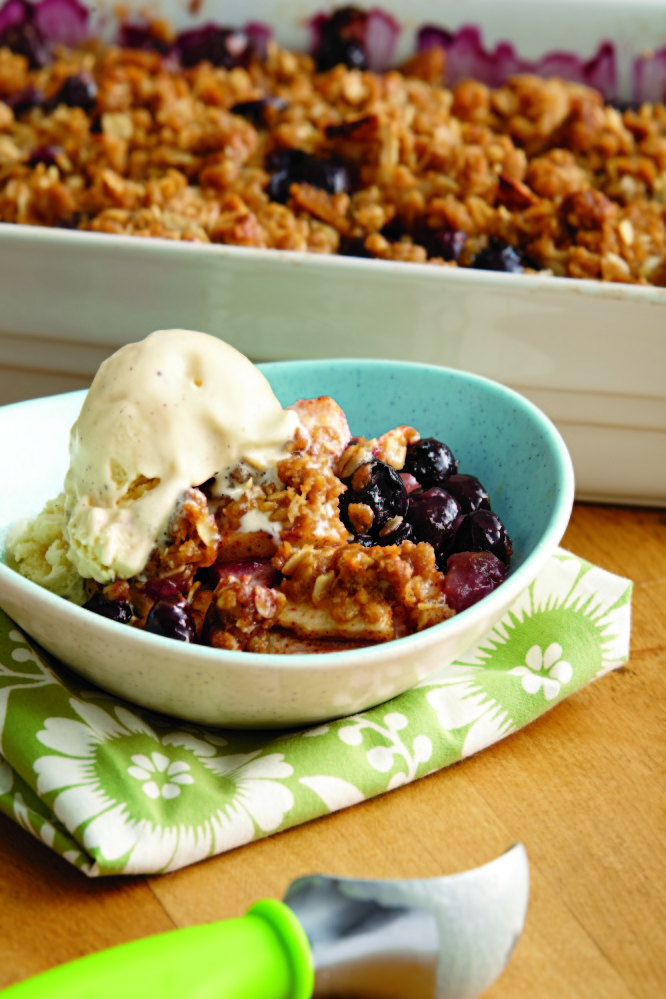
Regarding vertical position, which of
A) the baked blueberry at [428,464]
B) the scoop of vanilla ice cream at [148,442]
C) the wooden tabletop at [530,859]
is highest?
the scoop of vanilla ice cream at [148,442]

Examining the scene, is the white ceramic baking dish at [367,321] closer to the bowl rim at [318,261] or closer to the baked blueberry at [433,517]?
the bowl rim at [318,261]

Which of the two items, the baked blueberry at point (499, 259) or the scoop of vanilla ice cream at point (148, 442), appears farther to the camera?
the baked blueberry at point (499, 259)

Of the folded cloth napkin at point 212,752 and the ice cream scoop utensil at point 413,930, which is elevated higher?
the ice cream scoop utensil at point 413,930

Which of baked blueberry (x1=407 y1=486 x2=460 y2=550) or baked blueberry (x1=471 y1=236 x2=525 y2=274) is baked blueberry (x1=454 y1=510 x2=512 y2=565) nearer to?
baked blueberry (x1=407 y1=486 x2=460 y2=550)

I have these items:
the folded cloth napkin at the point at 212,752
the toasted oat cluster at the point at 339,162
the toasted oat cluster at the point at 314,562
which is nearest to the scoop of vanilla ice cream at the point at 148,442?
the toasted oat cluster at the point at 314,562

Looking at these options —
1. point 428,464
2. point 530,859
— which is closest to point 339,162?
point 428,464

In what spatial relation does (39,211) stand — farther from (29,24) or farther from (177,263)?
(29,24)

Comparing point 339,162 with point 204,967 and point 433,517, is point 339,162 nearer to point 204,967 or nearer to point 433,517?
point 433,517
